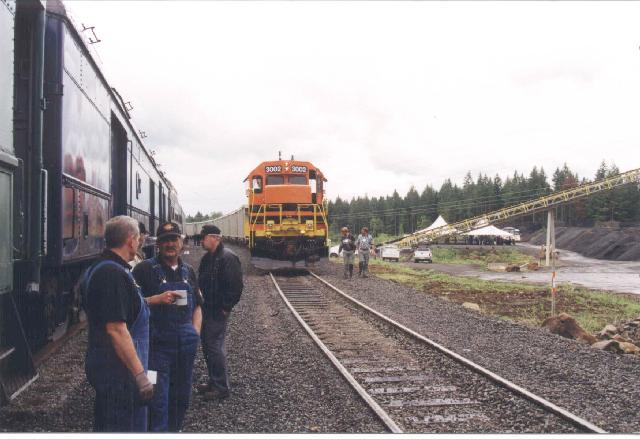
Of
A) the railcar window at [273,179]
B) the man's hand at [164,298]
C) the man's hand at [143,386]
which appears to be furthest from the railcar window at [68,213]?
the railcar window at [273,179]

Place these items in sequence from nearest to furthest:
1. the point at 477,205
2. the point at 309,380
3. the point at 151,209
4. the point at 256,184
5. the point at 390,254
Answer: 1. the point at 309,380
2. the point at 151,209
3. the point at 256,184
4. the point at 390,254
5. the point at 477,205

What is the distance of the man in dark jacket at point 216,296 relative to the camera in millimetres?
5293

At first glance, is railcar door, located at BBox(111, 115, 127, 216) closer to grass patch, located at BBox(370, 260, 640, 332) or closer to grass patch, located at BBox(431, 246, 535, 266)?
grass patch, located at BBox(370, 260, 640, 332)

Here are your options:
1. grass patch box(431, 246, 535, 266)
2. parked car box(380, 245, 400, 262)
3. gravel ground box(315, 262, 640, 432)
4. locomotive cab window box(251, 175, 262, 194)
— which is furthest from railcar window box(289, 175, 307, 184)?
grass patch box(431, 246, 535, 266)

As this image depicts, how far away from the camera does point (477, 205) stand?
95.9 m

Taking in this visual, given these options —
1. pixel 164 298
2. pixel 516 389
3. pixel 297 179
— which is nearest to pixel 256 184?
pixel 297 179

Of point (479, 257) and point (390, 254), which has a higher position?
point (390, 254)

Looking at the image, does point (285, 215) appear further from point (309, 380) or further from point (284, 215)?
point (309, 380)

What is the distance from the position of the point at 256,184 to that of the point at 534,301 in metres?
A: 9.95

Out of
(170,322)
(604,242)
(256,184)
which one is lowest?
(170,322)

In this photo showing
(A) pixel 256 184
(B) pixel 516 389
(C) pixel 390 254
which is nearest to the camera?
(B) pixel 516 389

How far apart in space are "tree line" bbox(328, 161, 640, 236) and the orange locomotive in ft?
166

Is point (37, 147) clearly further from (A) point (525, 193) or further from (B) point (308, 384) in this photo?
(A) point (525, 193)

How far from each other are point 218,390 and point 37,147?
2946mm
